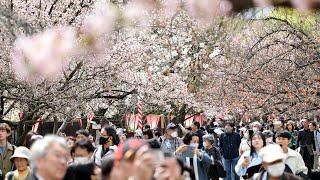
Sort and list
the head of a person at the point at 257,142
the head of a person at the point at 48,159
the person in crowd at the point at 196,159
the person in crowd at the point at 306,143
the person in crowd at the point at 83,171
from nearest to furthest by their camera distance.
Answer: the head of a person at the point at 48,159
the person in crowd at the point at 83,171
the head of a person at the point at 257,142
the person in crowd at the point at 196,159
the person in crowd at the point at 306,143

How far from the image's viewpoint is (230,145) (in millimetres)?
14609

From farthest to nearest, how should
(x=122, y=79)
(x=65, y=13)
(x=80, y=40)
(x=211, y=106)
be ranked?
1. (x=211, y=106)
2. (x=122, y=79)
3. (x=65, y=13)
4. (x=80, y=40)

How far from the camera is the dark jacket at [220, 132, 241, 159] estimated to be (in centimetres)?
1455

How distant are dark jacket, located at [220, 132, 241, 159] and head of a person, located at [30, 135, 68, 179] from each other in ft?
34.3

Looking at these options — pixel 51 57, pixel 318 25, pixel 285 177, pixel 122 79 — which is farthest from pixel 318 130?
pixel 285 177

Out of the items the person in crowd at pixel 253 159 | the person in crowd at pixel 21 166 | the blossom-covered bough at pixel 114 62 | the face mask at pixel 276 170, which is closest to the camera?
the face mask at pixel 276 170

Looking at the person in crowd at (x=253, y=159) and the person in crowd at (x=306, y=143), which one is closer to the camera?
the person in crowd at (x=253, y=159)

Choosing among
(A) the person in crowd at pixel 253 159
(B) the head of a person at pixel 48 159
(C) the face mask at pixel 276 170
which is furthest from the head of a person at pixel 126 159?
(A) the person in crowd at pixel 253 159

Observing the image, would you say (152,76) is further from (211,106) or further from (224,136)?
(224,136)

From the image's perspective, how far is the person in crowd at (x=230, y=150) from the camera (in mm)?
14523

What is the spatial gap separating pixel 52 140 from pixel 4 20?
2026mm

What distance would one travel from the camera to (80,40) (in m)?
14.7

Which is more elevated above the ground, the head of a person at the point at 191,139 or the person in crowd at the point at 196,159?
the head of a person at the point at 191,139

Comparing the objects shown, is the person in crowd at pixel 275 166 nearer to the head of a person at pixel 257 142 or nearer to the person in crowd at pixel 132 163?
the person in crowd at pixel 132 163
